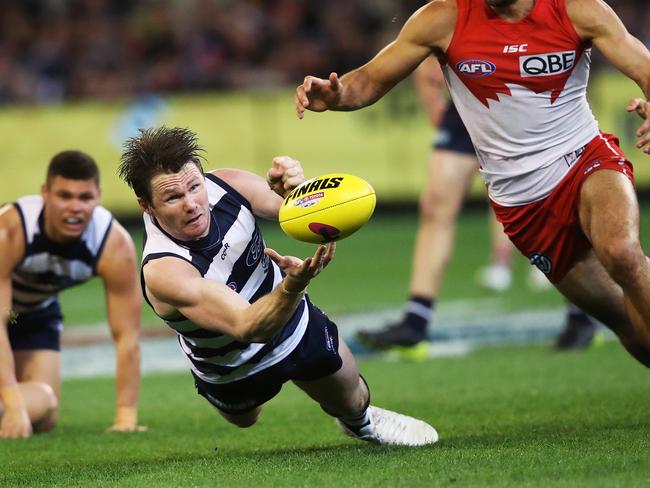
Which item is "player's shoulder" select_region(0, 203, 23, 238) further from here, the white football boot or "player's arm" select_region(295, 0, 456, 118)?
the white football boot

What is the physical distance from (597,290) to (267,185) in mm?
1678

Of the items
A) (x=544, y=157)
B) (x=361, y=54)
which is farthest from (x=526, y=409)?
(x=361, y=54)

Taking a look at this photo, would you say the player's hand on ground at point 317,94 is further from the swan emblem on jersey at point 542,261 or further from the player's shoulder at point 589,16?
the swan emblem on jersey at point 542,261

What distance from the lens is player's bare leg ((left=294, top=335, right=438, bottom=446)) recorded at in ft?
18.6

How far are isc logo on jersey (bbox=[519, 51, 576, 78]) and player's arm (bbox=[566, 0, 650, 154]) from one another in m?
0.12

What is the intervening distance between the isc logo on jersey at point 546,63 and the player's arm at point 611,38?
0.12 m

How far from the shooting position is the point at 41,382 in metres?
7.32

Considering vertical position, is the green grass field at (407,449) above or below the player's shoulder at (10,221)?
below

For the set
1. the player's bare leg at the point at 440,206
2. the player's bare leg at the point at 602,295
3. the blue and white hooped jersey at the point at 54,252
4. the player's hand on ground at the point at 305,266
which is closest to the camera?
the player's hand on ground at the point at 305,266

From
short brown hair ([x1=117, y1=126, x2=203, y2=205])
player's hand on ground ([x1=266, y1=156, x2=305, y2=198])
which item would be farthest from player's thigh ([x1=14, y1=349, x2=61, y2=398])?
player's hand on ground ([x1=266, y1=156, x2=305, y2=198])

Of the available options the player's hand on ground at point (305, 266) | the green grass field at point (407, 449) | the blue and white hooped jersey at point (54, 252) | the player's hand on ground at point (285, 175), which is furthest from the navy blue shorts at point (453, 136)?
the player's hand on ground at point (305, 266)

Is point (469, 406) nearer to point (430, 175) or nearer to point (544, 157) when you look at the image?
point (544, 157)

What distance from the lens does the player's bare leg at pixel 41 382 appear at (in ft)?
22.6

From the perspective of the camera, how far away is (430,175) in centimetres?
910
